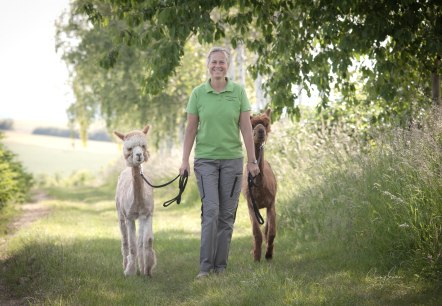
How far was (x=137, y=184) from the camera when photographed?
6.56 meters

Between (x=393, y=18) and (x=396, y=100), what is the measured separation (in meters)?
2.14

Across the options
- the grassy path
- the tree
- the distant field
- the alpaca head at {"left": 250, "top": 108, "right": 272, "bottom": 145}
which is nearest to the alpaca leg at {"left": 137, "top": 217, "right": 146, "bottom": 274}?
the grassy path

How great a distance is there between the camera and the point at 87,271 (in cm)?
641

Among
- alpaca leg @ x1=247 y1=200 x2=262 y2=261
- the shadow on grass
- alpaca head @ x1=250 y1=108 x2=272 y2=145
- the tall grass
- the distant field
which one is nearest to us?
the shadow on grass

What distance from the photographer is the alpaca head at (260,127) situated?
266 inches

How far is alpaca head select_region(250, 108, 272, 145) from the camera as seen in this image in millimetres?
6766

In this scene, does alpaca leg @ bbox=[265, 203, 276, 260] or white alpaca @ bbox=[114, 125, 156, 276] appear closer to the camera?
white alpaca @ bbox=[114, 125, 156, 276]

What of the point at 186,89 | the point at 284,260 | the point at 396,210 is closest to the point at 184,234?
the point at 284,260

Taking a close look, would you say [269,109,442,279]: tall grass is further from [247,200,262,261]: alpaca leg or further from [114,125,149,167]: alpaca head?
[114,125,149,167]: alpaca head

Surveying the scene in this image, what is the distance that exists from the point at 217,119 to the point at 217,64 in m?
0.57

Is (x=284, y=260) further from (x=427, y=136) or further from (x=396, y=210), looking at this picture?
(x=427, y=136)

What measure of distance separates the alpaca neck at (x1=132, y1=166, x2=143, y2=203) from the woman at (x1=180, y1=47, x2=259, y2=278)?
66 cm

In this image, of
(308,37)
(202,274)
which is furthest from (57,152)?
(202,274)

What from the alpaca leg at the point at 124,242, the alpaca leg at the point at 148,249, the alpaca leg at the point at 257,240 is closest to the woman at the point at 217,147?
the alpaca leg at the point at 148,249
